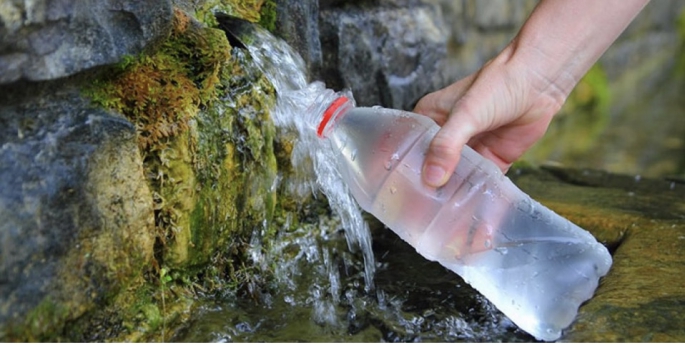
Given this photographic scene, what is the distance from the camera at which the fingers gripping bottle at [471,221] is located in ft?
6.72

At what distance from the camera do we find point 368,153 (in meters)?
2.13

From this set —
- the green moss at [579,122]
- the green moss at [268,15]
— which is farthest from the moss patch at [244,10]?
the green moss at [579,122]

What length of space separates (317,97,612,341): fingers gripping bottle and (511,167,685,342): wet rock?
0.10 meters

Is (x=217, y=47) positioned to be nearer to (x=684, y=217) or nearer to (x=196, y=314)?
(x=196, y=314)

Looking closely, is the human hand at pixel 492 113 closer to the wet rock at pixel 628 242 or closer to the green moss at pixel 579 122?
the wet rock at pixel 628 242

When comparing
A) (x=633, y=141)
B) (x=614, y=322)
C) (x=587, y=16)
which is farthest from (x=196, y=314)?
(x=633, y=141)

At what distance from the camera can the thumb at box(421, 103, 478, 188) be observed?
1.84 m

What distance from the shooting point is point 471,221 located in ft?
6.89

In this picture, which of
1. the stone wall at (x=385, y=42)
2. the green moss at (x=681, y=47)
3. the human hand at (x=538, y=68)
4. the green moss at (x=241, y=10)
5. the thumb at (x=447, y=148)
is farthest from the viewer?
the green moss at (x=681, y=47)

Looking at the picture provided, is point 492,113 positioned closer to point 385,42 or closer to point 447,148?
point 447,148

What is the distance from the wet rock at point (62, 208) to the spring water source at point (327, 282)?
0.30 m

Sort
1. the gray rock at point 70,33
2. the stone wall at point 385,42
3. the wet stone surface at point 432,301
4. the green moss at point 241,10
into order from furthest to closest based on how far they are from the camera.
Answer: the stone wall at point 385,42
the green moss at point 241,10
the wet stone surface at point 432,301
the gray rock at point 70,33

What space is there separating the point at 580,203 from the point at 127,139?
1.82m

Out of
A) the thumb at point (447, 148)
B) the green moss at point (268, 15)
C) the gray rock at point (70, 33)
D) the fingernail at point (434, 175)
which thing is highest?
the gray rock at point (70, 33)
